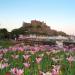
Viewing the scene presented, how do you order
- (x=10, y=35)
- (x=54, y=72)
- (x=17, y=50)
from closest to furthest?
(x=54, y=72) → (x=17, y=50) → (x=10, y=35)

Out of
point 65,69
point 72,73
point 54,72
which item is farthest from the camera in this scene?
point 65,69

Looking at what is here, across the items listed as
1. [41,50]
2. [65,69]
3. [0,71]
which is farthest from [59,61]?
[41,50]

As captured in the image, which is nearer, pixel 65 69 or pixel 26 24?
pixel 65 69

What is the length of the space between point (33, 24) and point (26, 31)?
11330mm

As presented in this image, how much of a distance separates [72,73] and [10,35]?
58.7m

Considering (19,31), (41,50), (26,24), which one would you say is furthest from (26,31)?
(41,50)

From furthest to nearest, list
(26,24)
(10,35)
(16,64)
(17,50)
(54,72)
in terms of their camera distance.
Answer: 1. (26,24)
2. (10,35)
3. (17,50)
4. (16,64)
5. (54,72)

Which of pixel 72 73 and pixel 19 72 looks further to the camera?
pixel 72 73

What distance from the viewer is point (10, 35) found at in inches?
2621

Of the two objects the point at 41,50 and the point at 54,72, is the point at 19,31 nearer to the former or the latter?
the point at 41,50

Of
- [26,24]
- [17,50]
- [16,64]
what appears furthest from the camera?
[26,24]

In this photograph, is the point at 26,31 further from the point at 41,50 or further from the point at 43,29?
the point at 41,50

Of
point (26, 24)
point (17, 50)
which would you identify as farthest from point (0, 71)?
point (26, 24)

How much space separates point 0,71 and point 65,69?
185 cm
